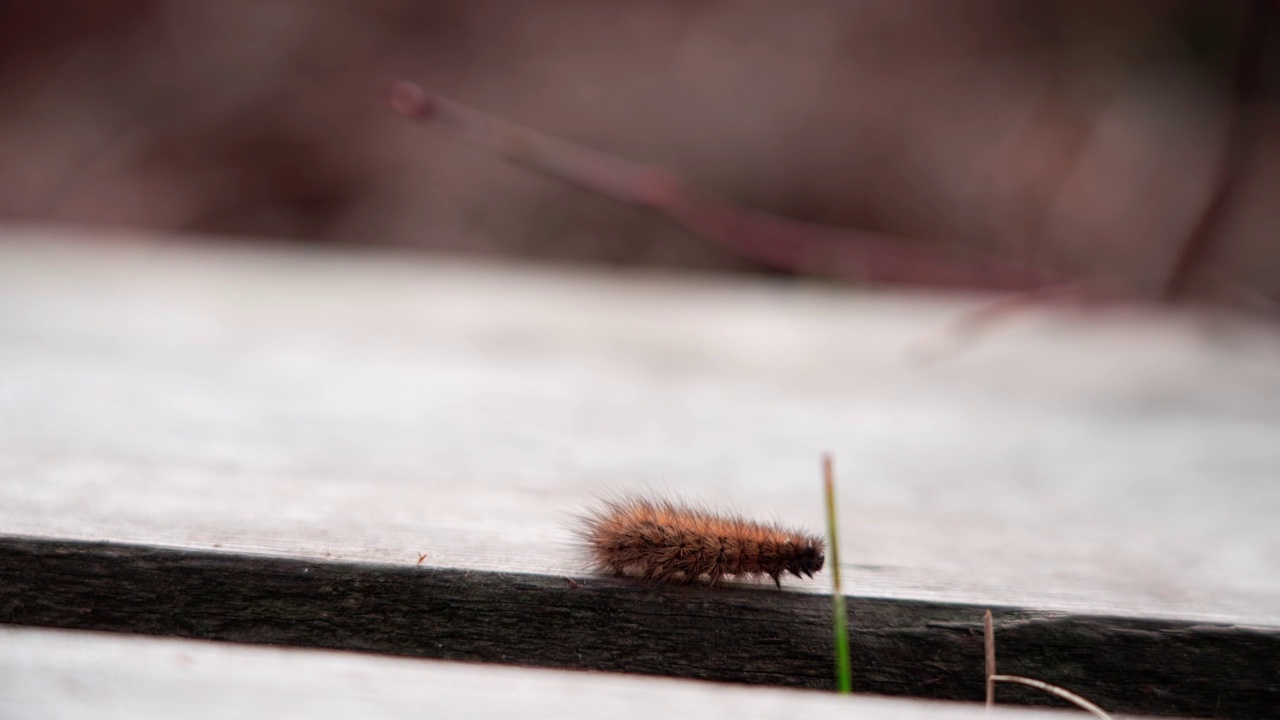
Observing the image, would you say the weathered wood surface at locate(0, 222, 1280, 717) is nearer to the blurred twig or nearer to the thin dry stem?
the thin dry stem

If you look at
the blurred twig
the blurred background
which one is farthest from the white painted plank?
the blurred background

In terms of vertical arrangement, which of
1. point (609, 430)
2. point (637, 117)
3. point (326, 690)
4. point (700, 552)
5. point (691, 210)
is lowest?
point (326, 690)

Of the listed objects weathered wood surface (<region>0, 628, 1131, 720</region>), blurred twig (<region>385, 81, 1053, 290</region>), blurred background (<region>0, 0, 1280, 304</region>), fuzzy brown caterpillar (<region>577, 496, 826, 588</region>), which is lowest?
weathered wood surface (<region>0, 628, 1131, 720</region>)

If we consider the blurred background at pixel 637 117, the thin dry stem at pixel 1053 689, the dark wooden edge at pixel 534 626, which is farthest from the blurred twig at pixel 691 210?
the blurred background at pixel 637 117

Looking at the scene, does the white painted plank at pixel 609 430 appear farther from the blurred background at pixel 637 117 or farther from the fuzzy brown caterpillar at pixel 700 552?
the blurred background at pixel 637 117

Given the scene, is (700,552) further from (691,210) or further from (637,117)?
(637,117)

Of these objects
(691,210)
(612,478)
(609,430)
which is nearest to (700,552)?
(612,478)
